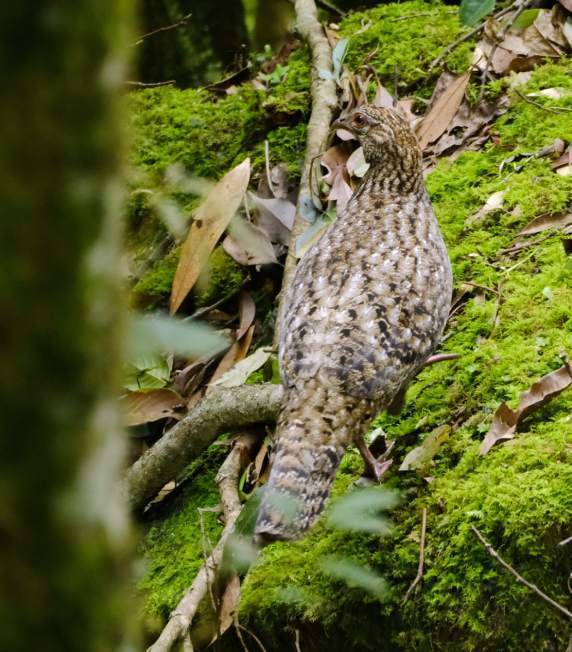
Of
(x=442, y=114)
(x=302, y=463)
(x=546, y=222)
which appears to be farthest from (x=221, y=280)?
(x=302, y=463)

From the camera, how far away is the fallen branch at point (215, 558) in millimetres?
4047

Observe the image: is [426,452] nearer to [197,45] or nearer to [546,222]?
[546,222]

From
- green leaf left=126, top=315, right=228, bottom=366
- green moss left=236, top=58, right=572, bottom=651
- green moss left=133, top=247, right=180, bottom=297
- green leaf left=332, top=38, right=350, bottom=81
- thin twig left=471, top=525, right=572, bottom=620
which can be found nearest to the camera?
green leaf left=126, top=315, right=228, bottom=366

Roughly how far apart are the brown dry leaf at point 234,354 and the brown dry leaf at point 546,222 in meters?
1.72

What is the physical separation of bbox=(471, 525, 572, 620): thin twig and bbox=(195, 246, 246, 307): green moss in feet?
9.89

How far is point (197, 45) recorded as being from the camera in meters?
9.05

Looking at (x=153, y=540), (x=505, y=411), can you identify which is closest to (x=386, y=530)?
(x=505, y=411)

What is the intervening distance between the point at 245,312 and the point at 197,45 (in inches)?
154

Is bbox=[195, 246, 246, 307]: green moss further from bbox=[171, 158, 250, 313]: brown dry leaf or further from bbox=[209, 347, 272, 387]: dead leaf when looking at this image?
bbox=[209, 347, 272, 387]: dead leaf

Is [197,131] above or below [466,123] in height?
above

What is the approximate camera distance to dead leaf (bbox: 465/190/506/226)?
5715mm

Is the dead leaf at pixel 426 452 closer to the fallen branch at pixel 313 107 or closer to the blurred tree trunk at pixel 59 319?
the fallen branch at pixel 313 107

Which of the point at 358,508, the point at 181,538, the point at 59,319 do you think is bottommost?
the point at 181,538

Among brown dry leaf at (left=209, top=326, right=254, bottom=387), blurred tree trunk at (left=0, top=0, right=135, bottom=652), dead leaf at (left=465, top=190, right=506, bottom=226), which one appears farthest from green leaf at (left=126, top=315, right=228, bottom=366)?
dead leaf at (left=465, top=190, right=506, bottom=226)
